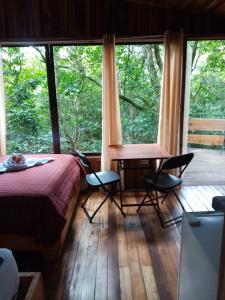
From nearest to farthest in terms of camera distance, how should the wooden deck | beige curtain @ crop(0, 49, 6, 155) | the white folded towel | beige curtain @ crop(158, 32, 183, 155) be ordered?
the white folded towel, beige curtain @ crop(158, 32, 183, 155), beige curtain @ crop(0, 49, 6, 155), the wooden deck

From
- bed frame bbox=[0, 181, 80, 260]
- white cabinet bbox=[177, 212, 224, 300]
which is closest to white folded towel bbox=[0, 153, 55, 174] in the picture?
bed frame bbox=[0, 181, 80, 260]

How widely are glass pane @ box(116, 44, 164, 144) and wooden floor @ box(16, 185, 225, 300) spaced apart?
1306mm

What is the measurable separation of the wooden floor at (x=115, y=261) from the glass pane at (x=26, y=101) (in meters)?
1.48

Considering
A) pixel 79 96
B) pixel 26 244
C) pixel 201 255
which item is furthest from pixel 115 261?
pixel 79 96

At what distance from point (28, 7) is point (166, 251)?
3427mm

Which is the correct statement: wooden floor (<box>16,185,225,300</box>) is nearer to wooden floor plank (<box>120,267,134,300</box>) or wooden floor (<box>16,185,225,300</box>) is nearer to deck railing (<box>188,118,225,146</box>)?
wooden floor plank (<box>120,267,134,300</box>)

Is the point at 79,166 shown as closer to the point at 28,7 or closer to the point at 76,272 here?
the point at 76,272

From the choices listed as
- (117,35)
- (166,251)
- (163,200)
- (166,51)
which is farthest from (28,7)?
(166,251)

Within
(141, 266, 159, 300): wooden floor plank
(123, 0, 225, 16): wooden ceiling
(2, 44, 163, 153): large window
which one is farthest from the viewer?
(2, 44, 163, 153): large window

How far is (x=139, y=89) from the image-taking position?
3730 millimetres

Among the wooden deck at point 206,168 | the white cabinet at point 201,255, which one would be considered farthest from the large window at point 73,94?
the white cabinet at point 201,255

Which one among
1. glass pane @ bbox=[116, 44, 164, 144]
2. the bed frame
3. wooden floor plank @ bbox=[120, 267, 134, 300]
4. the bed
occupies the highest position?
glass pane @ bbox=[116, 44, 164, 144]

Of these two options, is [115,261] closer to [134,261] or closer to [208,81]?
[134,261]

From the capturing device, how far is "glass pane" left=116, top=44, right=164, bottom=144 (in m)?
3.61
